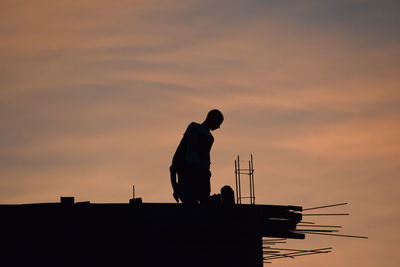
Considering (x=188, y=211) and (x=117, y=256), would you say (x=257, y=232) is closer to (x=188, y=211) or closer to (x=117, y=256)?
(x=188, y=211)

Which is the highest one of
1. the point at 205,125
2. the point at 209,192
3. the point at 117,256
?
the point at 205,125

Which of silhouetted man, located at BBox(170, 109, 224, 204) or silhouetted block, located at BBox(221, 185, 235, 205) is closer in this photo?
silhouetted block, located at BBox(221, 185, 235, 205)

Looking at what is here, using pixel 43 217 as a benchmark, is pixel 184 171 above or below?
above

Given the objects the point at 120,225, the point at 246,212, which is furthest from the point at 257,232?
the point at 120,225

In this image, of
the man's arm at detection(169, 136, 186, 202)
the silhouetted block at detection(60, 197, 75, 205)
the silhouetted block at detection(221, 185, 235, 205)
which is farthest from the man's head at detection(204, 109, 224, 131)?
the silhouetted block at detection(60, 197, 75, 205)

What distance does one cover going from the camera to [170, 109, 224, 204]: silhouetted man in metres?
15.2

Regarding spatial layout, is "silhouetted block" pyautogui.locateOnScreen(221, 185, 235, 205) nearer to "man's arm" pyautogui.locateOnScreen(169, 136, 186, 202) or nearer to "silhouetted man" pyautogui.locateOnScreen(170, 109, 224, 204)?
"silhouetted man" pyautogui.locateOnScreen(170, 109, 224, 204)

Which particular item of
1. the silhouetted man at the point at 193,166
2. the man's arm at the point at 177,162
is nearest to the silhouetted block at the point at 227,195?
the silhouetted man at the point at 193,166

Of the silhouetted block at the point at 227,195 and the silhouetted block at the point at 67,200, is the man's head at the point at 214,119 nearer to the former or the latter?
the silhouetted block at the point at 227,195

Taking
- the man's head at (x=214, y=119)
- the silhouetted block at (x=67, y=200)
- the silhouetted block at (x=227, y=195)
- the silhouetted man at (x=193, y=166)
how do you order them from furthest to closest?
the man's head at (x=214, y=119)
the silhouetted man at (x=193, y=166)
the silhouetted block at (x=227, y=195)
the silhouetted block at (x=67, y=200)

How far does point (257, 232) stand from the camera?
47.5 ft

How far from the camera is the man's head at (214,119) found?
50.3 feet

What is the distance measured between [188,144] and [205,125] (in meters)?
0.49

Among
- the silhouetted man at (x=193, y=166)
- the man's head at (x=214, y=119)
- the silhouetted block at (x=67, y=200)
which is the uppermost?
the man's head at (x=214, y=119)
